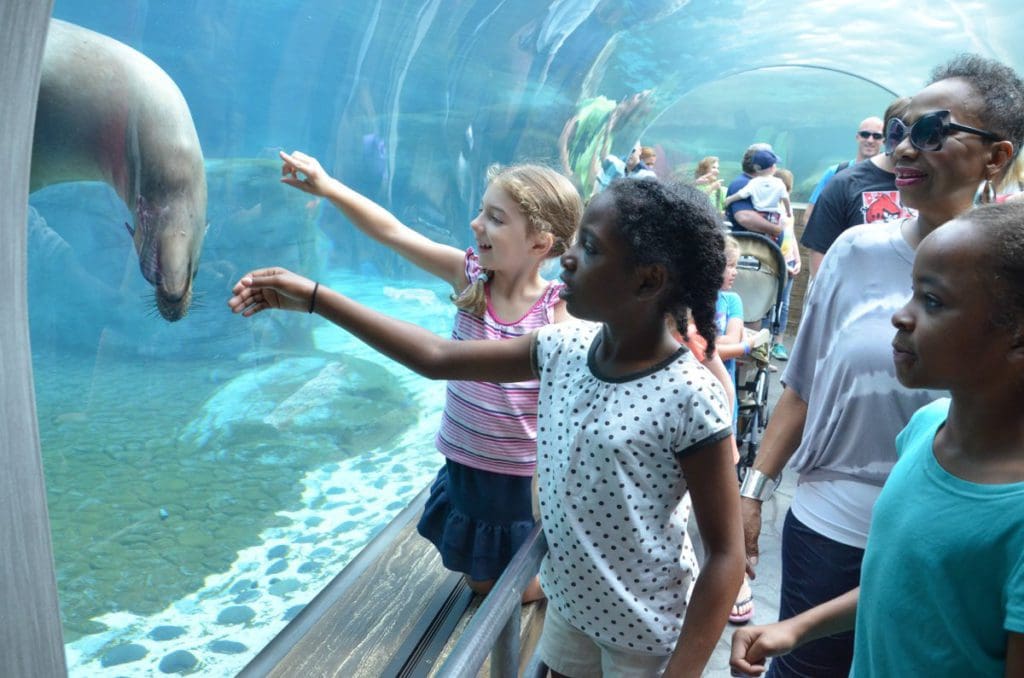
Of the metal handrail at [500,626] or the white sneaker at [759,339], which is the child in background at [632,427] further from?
the white sneaker at [759,339]

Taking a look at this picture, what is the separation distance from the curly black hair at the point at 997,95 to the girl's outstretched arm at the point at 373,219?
54.0 inches

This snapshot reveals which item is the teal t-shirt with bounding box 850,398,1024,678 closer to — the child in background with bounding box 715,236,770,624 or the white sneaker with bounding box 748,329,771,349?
the child in background with bounding box 715,236,770,624

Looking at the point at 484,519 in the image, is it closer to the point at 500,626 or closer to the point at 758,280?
the point at 500,626

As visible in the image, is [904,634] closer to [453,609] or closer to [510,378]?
[510,378]

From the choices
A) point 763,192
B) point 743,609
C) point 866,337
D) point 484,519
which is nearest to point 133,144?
point 484,519

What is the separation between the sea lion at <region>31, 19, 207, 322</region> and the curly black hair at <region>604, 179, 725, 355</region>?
1.15m

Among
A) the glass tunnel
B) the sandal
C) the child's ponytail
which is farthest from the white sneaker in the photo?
the child's ponytail

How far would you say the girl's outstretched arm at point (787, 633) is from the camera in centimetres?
135

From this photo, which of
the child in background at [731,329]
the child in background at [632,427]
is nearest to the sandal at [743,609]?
the child in background at [731,329]

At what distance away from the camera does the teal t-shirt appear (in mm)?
1026

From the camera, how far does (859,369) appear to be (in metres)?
1.60

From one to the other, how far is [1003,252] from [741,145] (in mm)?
22332

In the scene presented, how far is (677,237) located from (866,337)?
1.56 feet

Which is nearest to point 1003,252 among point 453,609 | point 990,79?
point 990,79
